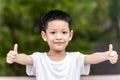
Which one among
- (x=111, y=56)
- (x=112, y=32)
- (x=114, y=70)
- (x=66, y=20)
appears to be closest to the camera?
(x=111, y=56)

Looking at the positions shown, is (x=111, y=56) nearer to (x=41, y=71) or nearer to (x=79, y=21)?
(x=41, y=71)

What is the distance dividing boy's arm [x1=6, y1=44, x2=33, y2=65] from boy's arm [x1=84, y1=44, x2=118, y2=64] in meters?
0.23

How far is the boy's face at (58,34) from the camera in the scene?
1.78 m

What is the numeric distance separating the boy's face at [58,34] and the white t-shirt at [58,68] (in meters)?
0.06

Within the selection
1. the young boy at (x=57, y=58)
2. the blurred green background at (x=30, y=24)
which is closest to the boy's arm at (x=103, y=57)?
the young boy at (x=57, y=58)

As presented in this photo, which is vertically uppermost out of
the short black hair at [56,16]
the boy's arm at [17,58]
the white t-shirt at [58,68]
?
the short black hair at [56,16]

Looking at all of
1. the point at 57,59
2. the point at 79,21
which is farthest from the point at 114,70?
the point at 57,59

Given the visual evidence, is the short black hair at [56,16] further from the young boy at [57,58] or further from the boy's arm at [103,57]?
the boy's arm at [103,57]

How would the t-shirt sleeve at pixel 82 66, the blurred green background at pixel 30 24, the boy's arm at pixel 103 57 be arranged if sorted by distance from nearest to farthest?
the boy's arm at pixel 103 57, the t-shirt sleeve at pixel 82 66, the blurred green background at pixel 30 24

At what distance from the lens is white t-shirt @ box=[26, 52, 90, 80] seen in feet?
5.86

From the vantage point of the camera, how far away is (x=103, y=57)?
175cm

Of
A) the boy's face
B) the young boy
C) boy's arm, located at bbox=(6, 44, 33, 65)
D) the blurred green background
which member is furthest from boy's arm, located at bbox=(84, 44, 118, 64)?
the blurred green background

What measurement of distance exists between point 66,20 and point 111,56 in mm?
245

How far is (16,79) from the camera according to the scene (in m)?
1.80
